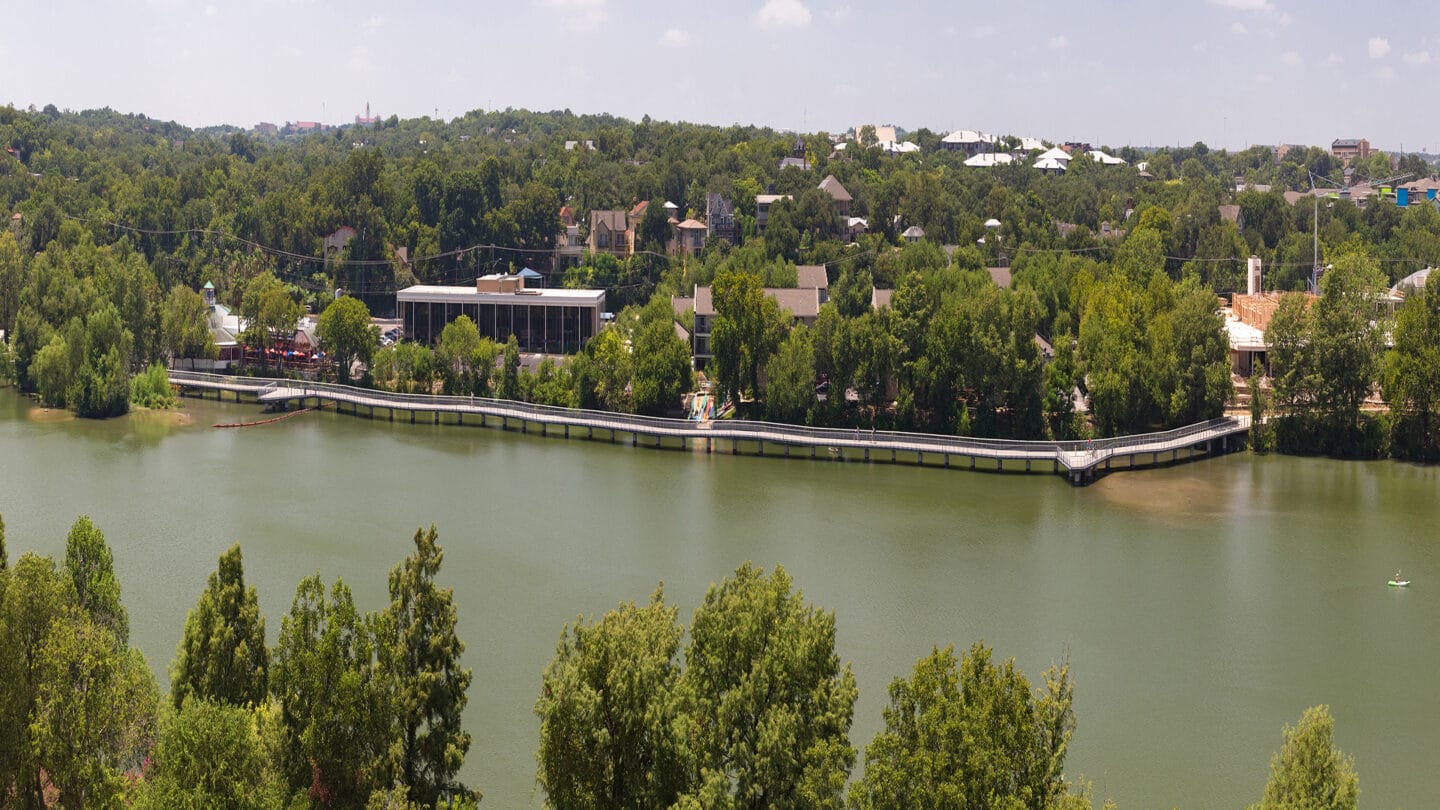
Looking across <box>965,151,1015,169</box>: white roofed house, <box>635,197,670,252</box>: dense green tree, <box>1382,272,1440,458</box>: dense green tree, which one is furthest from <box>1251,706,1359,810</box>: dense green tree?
<box>965,151,1015,169</box>: white roofed house

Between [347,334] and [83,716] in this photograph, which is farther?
[347,334]

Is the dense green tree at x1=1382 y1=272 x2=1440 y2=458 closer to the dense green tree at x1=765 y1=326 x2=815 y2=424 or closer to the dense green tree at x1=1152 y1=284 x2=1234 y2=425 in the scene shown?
the dense green tree at x1=1152 y1=284 x2=1234 y2=425

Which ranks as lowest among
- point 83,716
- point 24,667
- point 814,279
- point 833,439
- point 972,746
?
point 83,716

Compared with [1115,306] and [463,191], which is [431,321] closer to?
[463,191]

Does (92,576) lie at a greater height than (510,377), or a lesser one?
lesser

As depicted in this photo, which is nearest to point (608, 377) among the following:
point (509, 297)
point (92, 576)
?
point (509, 297)

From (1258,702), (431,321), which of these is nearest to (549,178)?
(431,321)

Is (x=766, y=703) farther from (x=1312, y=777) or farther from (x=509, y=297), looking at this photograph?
(x=509, y=297)
